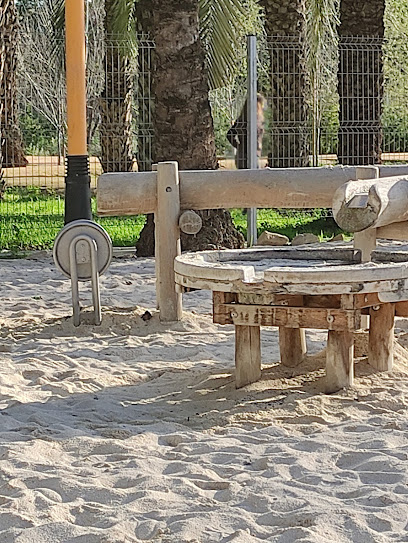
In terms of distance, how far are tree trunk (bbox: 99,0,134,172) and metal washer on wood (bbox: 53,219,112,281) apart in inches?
152

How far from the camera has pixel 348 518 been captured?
11.9 feet

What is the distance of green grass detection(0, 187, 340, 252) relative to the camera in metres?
12.0

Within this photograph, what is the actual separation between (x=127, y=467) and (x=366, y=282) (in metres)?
1.39

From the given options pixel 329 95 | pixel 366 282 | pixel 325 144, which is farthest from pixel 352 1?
pixel 329 95

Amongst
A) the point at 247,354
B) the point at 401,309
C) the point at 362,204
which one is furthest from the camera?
the point at 401,309

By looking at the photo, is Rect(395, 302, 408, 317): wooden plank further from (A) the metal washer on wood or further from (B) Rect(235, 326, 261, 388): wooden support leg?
(A) the metal washer on wood

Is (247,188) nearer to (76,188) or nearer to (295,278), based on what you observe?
(76,188)

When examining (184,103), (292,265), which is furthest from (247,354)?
(184,103)

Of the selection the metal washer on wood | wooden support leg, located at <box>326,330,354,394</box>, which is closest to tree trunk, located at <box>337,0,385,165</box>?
the metal washer on wood

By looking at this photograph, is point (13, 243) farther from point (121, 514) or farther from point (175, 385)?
point (121, 514)

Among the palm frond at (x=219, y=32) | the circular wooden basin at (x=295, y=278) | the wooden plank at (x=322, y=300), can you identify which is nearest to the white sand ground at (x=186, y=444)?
the wooden plank at (x=322, y=300)

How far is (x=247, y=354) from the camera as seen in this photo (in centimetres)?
539

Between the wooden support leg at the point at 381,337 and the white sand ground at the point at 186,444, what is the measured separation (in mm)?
98

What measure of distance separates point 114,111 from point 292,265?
7.57m
